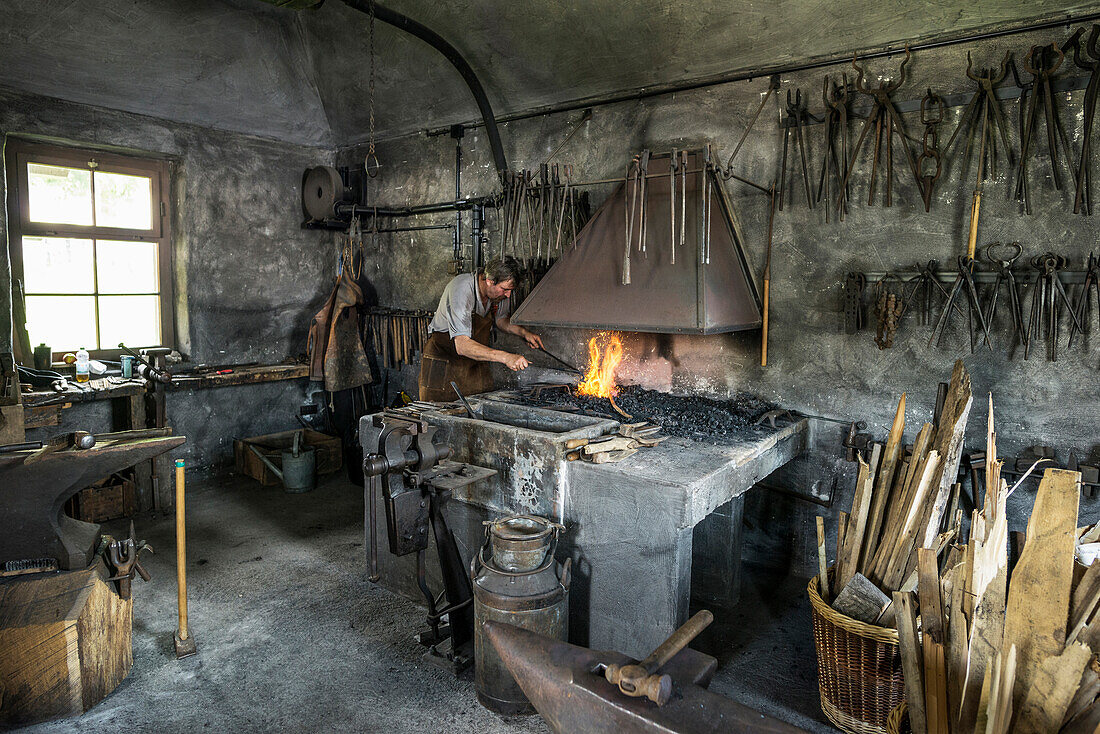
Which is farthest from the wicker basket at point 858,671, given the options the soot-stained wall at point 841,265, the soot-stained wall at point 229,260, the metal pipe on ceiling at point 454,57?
the soot-stained wall at point 229,260

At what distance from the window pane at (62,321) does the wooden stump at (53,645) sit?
9.98 feet

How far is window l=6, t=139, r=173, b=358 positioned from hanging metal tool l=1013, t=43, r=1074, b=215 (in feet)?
19.1

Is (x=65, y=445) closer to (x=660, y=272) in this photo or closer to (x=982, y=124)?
(x=660, y=272)

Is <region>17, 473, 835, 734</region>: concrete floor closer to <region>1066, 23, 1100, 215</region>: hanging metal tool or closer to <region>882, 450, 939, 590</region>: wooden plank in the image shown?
<region>882, 450, 939, 590</region>: wooden plank

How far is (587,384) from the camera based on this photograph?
4.61m

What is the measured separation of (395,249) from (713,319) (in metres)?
3.60

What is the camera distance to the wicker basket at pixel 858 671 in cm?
245

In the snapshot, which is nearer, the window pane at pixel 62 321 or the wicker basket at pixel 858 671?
the wicker basket at pixel 858 671

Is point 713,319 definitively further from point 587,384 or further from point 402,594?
point 402,594

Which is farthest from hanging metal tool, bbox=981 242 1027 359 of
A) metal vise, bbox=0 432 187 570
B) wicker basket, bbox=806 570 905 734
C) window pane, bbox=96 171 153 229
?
window pane, bbox=96 171 153 229

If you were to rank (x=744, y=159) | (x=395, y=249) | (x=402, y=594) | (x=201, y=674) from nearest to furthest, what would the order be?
(x=201, y=674)
(x=402, y=594)
(x=744, y=159)
(x=395, y=249)

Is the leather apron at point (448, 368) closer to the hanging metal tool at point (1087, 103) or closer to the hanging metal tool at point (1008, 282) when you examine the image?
the hanging metal tool at point (1008, 282)

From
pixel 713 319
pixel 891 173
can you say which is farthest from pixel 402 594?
pixel 891 173

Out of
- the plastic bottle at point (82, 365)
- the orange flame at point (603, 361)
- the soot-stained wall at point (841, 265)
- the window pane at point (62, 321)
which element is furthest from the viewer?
the window pane at point (62, 321)
